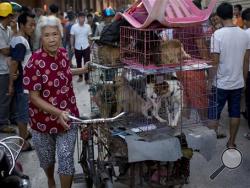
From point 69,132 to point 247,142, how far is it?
3.37m

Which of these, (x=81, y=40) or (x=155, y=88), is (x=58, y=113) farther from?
(x=81, y=40)

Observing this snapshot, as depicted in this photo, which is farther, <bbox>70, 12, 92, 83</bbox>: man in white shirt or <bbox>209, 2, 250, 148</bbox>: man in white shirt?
<bbox>70, 12, 92, 83</bbox>: man in white shirt

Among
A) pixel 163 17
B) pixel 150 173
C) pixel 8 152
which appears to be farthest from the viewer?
pixel 150 173

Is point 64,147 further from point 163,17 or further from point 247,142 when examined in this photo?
point 247,142

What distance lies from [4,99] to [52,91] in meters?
2.97

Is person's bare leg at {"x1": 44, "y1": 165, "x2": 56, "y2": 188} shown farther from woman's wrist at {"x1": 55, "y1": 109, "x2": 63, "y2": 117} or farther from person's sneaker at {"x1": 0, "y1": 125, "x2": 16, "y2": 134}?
person's sneaker at {"x1": 0, "y1": 125, "x2": 16, "y2": 134}

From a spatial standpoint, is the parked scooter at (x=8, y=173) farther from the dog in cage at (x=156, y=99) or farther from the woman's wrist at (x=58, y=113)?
the dog in cage at (x=156, y=99)

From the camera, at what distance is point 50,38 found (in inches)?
143

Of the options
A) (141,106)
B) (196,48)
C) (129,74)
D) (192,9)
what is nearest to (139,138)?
(141,106)

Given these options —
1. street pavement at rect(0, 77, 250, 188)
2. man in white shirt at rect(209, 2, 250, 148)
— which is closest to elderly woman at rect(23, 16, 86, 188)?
street pavement at rect(0, 77, 250, 188)

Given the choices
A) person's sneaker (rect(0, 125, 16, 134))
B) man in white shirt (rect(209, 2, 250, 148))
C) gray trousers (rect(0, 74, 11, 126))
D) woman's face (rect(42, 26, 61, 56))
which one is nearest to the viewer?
woman's face (rect(42, 26, 61, 56))

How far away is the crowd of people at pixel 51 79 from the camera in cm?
368

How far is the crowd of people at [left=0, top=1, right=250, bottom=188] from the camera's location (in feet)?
12.1

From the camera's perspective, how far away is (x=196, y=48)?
3951mm
